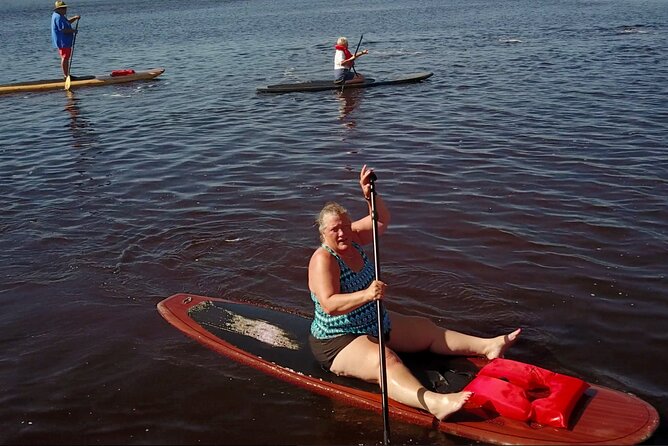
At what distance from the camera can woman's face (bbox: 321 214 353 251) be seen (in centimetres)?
454

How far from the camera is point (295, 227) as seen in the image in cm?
831

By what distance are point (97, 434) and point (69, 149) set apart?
29.9 feet

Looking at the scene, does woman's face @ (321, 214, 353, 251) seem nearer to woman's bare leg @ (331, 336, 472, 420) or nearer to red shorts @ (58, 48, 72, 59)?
woman's bare leg @ (331, 336, 472, 420)

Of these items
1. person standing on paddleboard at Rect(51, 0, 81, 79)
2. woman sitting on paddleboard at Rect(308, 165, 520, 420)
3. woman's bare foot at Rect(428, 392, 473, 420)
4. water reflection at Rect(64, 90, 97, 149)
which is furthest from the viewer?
person standing on paddleboard at Rect(51, 0, 81, 79)

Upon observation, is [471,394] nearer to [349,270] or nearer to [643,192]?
[349,270]

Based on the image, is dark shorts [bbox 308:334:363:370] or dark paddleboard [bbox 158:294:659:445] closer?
dark paddleboard [bbox 158:294:659:445]

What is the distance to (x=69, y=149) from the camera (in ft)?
41.1

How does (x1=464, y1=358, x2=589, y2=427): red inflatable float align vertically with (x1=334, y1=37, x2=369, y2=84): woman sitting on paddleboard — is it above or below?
below

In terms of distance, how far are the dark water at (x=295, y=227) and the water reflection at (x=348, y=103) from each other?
124mm

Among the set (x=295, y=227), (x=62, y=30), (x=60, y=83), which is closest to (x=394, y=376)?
(x=295, y=227)

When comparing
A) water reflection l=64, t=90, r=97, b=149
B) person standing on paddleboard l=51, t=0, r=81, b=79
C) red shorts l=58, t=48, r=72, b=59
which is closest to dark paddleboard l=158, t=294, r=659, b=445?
water reflection l=64, t=90, r=97, b=149

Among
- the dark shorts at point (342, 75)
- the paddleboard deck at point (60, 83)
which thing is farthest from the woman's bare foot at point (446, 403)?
the paddleboard deck at point (60, 83)

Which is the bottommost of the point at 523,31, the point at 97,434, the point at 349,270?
the point at 97,434

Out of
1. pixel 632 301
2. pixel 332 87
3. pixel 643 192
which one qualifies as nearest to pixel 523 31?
pixel 332 87
